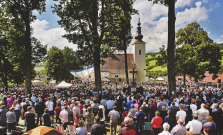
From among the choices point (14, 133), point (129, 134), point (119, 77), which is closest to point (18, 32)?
point (14, 133)

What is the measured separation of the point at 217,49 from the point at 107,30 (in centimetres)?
3157

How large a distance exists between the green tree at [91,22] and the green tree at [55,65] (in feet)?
113

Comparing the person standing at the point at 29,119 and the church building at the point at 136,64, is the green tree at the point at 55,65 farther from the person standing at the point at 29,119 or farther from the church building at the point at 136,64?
the person standing at the point at 29,119

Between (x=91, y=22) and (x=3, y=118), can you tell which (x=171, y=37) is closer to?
(x=91, y=22)

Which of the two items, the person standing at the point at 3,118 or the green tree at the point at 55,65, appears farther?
the green tree at the point at 55,65

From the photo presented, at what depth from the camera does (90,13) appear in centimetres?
1559

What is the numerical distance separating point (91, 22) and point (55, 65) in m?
35.5

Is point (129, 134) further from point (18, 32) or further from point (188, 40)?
point (188, 40)

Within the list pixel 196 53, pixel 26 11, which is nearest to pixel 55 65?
pixel 26 11

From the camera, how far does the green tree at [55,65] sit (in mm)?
48594

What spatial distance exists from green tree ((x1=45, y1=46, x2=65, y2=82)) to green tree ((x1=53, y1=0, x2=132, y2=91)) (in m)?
34.3

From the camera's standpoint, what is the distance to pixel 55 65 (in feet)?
159

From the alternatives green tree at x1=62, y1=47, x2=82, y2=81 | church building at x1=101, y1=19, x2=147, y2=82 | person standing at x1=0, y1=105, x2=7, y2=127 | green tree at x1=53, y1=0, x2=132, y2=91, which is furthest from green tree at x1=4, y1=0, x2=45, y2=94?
church building at x1=101, y1=19, x2=147, y2=82

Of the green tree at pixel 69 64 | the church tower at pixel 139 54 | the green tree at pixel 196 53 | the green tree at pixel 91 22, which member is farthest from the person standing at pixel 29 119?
the church tower at pixel 139 54
